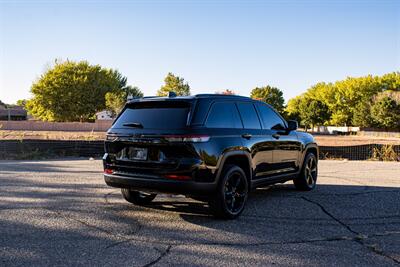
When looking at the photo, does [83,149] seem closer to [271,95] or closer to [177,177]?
[177,177]

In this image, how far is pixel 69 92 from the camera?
236 ft

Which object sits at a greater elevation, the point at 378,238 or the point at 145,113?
the point at 145,113

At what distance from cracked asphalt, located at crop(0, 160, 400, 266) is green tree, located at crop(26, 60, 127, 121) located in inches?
2627

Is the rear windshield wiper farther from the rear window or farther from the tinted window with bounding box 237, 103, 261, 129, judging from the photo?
the tinted window with bounding box 237, 103, 261, 129

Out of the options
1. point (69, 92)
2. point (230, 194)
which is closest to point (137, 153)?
point (230, 194)

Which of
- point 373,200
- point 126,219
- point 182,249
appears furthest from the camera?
point 373,200

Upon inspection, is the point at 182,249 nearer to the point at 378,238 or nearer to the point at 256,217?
the point at 256,217

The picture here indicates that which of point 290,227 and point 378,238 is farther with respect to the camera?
point 290,227

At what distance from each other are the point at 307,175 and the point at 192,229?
3.97 meters

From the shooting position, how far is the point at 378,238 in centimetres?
507

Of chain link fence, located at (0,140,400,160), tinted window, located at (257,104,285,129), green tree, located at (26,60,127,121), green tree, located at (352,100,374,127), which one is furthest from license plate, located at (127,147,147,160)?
green tree, located at (352,100,374,127)

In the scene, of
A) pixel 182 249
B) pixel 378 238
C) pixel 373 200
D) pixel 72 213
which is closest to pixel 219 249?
pixel 182 249

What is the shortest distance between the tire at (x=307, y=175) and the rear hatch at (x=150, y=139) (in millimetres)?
3611

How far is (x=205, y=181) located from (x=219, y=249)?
1138 mm
